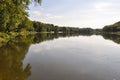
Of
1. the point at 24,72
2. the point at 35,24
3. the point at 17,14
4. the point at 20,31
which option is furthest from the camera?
the point at 35,24

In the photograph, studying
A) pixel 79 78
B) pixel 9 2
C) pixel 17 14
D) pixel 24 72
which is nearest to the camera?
pixel 79 78

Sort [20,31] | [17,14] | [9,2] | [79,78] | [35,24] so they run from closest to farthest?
[79,78], [9,2], [17,14], [20,31], [35,24]

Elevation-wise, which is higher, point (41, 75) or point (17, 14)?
point (17, 14)

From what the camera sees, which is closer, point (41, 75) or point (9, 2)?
point (41, 75)

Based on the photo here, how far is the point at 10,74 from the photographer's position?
15875 mm

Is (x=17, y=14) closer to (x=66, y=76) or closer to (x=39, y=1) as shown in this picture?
(x=39, y=1)

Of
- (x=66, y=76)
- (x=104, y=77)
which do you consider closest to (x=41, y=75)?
(x=66, y=76)

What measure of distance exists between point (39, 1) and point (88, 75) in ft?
52.3

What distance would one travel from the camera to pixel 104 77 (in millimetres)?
15148

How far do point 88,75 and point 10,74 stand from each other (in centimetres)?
627

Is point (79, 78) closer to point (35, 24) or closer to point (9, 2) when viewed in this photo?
point (9, 2)

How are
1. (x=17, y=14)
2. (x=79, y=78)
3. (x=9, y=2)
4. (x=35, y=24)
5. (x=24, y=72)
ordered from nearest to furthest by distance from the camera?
(x=79, y=78), (x=24, y=72), (x=9, y=2), (x=17, y=14), (x=35, y=24)

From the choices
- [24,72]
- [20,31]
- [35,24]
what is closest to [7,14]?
[24,72]

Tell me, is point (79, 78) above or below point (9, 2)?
below
